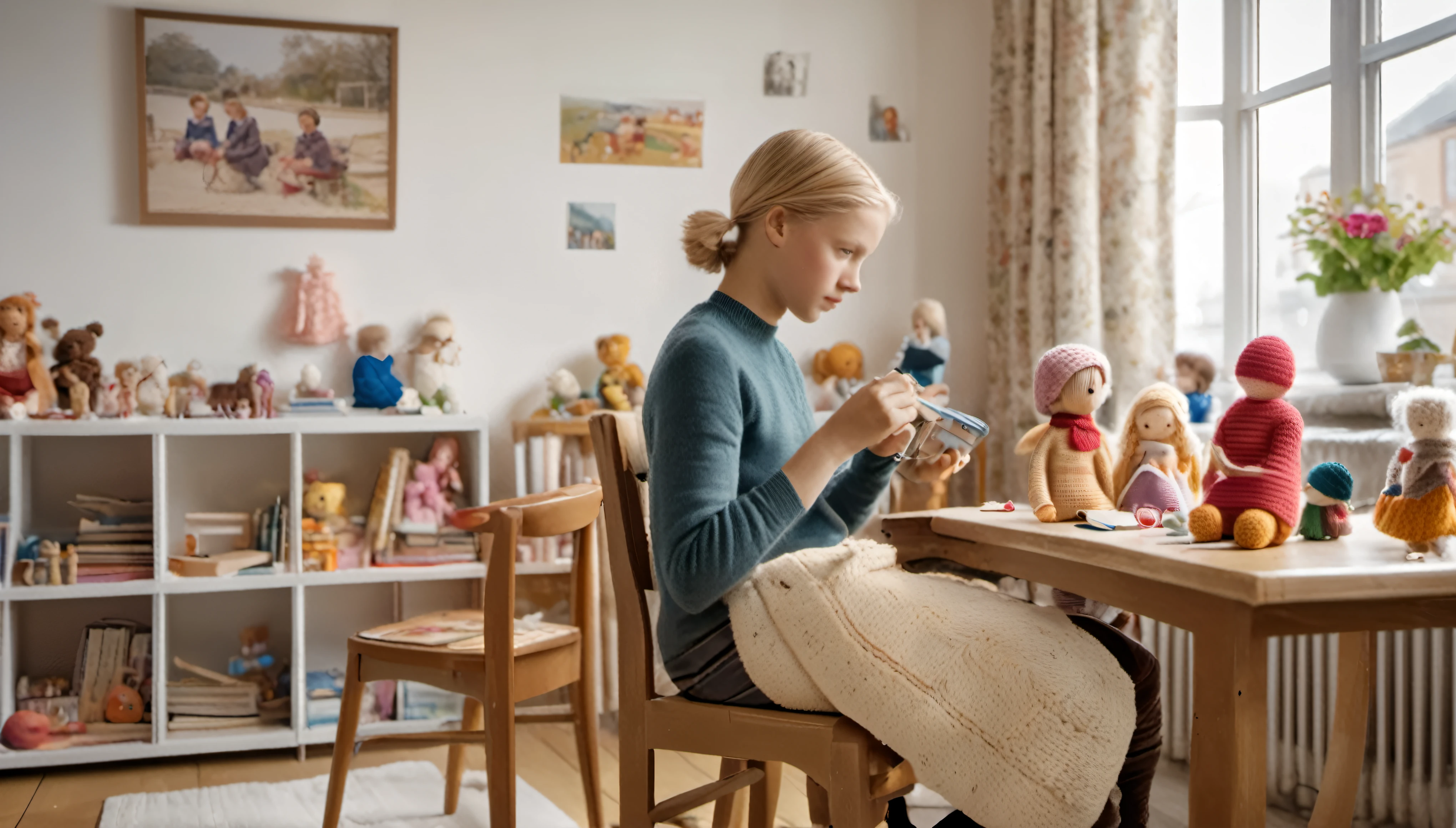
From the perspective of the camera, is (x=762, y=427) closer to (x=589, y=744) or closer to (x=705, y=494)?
(x=705, y=494)

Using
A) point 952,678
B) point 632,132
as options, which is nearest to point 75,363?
point 632,132

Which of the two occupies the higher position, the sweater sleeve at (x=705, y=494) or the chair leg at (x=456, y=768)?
the sweater sleeve at (x=705, y=494)

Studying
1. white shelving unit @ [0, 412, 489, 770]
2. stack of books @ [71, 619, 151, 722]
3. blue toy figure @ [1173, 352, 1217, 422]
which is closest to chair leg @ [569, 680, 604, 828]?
white shelving unit @ [0, 412, 489, 770]

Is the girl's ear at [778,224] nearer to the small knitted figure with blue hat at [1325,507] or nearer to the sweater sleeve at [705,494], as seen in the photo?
the sweater sleeve at [705,494]

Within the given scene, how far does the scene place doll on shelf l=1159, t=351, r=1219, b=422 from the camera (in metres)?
2.51

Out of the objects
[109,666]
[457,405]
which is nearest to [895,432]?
[457,405]

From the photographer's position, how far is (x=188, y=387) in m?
2.86

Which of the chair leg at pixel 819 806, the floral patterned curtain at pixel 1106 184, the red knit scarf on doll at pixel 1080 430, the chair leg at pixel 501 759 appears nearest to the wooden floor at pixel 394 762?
the chair leg at pixel 501 759

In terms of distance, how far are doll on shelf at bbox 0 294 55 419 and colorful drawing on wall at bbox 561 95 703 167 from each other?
1.40m

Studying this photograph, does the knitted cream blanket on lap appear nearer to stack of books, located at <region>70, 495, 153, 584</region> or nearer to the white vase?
the white vase

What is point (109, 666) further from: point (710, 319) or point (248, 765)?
point (710, 319)

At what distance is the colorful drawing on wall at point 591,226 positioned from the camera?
312cm

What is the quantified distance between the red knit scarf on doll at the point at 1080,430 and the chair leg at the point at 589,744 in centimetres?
107

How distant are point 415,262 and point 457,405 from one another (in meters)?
0.41
